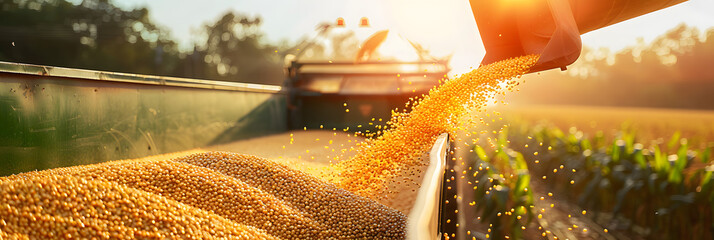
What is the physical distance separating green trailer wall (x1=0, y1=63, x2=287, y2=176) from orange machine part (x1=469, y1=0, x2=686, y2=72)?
7.32 ft

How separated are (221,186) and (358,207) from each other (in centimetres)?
56

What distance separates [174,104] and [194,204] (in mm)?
1884

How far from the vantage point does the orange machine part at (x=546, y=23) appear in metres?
2.07

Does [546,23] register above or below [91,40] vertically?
below

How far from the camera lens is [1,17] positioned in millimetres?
19562

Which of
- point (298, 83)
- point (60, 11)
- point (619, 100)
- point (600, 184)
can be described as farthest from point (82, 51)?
point (619, 100)

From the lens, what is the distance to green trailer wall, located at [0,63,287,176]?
7.00 ft

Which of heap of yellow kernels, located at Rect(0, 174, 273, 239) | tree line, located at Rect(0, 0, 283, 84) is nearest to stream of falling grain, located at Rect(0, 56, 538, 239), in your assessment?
heap of yellow kernels, located at Rect(0, 174, 273, 239)

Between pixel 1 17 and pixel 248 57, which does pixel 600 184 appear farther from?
pixel 248 57

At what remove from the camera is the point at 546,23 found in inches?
104

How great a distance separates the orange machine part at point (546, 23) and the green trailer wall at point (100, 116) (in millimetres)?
2231

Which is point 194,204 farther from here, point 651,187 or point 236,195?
point 651,187

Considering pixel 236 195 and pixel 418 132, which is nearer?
pixel 236 195

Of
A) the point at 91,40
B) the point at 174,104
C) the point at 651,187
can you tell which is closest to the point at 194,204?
the point at 174,104
